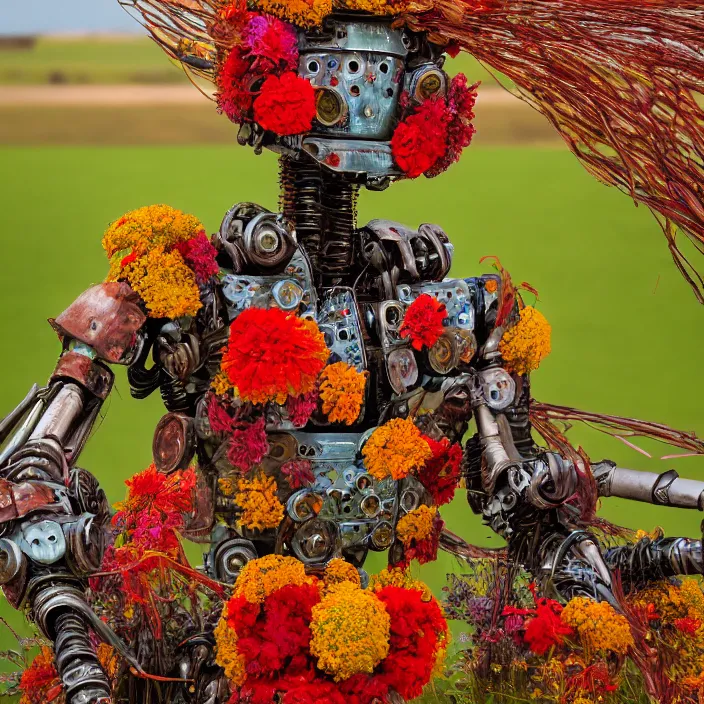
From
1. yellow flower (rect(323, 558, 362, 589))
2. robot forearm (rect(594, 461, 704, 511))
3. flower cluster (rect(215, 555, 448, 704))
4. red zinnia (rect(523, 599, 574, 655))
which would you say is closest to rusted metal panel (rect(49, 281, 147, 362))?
flower cluster (rect(215, 555, 448, 704))

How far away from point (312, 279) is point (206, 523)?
1.82 feet

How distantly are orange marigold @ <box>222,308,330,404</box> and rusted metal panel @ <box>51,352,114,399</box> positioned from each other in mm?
240

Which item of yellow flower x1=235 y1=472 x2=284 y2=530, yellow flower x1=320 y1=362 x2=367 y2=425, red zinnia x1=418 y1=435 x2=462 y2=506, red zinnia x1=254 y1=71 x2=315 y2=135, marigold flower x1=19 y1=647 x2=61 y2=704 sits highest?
red zinnia x1=254 y1=71 x2=315 y2=135

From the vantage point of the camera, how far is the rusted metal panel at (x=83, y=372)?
8.55 ft

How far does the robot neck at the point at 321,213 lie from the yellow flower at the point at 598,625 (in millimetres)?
854

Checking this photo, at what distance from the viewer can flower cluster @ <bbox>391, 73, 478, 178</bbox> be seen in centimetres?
281

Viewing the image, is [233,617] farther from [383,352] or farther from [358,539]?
[383,352]

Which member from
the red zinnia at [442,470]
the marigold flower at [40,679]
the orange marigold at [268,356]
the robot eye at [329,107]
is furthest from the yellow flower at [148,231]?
the marigold flower at [40,679]

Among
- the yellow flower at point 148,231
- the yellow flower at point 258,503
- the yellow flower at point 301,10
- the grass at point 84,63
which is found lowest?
the yellow flower at point 258,503

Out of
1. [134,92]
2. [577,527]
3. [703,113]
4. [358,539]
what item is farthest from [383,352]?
[134,92]

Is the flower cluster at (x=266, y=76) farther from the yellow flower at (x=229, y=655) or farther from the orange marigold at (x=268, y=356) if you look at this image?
the yellow flower at (x=229, y=655)

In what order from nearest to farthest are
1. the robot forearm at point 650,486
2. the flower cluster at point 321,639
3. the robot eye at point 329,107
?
1. the flower cluster at point 321,639
2. the robot eye at point 329,107
3. the robot forearm at point 650,486

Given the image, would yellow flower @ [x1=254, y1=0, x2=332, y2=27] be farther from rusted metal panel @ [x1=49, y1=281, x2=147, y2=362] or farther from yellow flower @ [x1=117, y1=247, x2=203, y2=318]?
rusted metal panel @ [x1=49, y1=281, x2=147, y2=362]

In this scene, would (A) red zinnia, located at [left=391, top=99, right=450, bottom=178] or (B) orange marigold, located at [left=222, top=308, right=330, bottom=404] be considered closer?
(B) orange marigold, located at [left=222, top=308, right=330, bottom=404]
